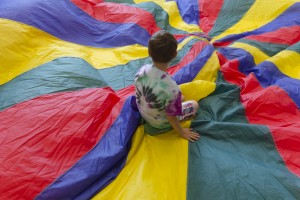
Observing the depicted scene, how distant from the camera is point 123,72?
1733 millimetres

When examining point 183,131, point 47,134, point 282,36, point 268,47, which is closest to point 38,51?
point 47,134

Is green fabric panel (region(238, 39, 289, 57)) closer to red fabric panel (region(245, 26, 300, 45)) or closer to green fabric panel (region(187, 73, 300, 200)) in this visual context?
red fabric panel (region(245, 26, 300, 45))

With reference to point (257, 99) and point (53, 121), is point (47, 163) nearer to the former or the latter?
point (53, 121)

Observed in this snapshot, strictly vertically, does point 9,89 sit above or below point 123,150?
above

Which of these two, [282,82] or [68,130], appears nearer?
[68,130]

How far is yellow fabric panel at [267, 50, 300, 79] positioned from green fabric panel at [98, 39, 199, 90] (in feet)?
1.75

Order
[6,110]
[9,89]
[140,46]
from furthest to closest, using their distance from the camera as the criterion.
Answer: [140,46]
[9,89]
[6,110]

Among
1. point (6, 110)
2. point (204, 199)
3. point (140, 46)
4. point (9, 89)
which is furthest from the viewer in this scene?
point (140, 46)

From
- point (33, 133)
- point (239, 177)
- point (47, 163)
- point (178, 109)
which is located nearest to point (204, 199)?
point (239, 177)

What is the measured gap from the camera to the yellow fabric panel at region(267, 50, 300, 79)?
170 cm

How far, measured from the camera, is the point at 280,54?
177 cm

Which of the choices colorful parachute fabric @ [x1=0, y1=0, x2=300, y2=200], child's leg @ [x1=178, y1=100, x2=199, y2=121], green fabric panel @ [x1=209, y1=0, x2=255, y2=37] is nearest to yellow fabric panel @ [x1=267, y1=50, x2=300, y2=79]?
colorful parachute fabric @ [x1=0, y1=0, x2=300, y2=200]

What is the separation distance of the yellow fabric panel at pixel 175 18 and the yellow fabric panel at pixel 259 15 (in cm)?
19

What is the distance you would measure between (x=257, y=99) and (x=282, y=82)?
21cm
